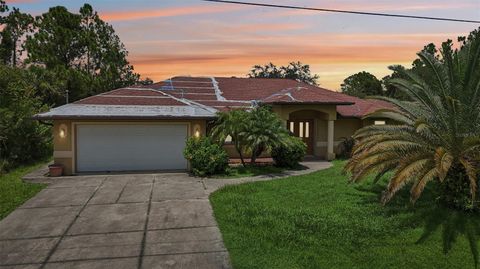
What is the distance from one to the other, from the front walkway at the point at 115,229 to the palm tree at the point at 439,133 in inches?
173

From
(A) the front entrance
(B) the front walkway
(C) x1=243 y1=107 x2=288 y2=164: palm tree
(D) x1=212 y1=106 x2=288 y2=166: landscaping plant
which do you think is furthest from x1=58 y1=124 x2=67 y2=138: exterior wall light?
(A) the front entrance

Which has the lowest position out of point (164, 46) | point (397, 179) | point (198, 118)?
point (397, 179)

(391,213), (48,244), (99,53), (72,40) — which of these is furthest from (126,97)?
(99,53)

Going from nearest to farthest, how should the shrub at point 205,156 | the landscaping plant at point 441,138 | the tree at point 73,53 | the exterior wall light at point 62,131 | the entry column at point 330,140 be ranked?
1. the landscaping plant at point 441,138
2. the shrub at point 205,156
3. the exterior wall light at point 62,131
4. the entry column at point 330,140
5. the tree at point 73,53

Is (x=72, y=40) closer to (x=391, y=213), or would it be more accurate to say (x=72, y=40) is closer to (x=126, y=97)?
(x=126, y=97)

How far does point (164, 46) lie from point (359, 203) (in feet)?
34.9

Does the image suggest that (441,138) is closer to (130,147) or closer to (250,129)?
(250,129)

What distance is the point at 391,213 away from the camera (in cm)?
988

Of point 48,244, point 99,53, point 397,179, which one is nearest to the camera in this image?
point 48,244

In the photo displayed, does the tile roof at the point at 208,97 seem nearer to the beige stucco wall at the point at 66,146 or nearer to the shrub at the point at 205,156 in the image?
the beige stucco wall at the point at 66,146

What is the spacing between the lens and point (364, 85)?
56875mm

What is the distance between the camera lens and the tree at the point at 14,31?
41.9 m

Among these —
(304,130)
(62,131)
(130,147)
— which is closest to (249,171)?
(130,147)

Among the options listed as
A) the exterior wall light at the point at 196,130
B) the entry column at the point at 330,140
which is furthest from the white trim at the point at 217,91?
the entry column at the point at 330,140
